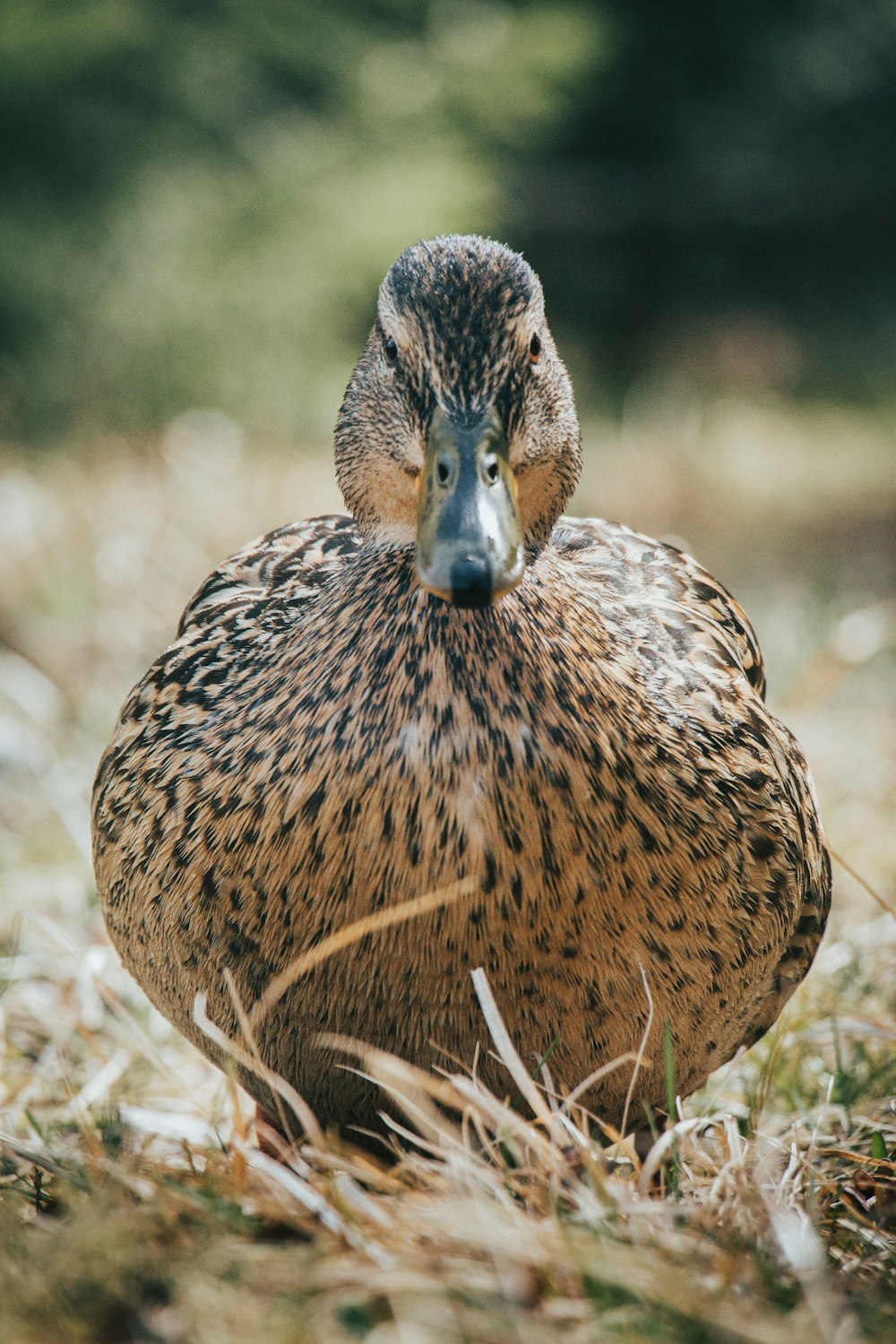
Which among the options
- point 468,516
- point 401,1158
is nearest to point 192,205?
point 468,516

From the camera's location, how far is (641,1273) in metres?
1.56

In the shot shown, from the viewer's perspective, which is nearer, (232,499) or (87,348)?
(232,499)

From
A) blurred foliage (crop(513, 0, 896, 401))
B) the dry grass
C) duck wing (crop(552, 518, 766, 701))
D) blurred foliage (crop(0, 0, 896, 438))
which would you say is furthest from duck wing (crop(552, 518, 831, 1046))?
blurred foliage (crop(513, 0, 896, 401))

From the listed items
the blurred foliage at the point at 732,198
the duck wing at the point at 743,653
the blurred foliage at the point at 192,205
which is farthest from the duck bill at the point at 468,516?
the blurred foliage at the point at 732,198

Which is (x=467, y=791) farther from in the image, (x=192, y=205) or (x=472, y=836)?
(x=192, y=205)

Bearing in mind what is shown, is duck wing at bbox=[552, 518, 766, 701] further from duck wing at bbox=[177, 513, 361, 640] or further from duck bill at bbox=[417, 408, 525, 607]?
duck bill at bbox=[417, 408, 525, 607]

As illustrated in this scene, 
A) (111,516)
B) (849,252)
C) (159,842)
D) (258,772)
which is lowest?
(159,842)

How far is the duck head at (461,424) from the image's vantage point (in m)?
1.78

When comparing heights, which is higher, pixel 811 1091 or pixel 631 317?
pixel 631 317

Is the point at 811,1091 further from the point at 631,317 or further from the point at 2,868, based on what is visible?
the point at 631,317

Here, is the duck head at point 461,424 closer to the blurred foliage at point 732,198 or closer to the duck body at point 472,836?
the duck body at point 472,836

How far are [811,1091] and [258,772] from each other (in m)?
1.50

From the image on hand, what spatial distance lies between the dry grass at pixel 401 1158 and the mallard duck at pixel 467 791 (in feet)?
0.37

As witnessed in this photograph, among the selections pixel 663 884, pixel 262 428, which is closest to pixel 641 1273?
pixel 663 884
